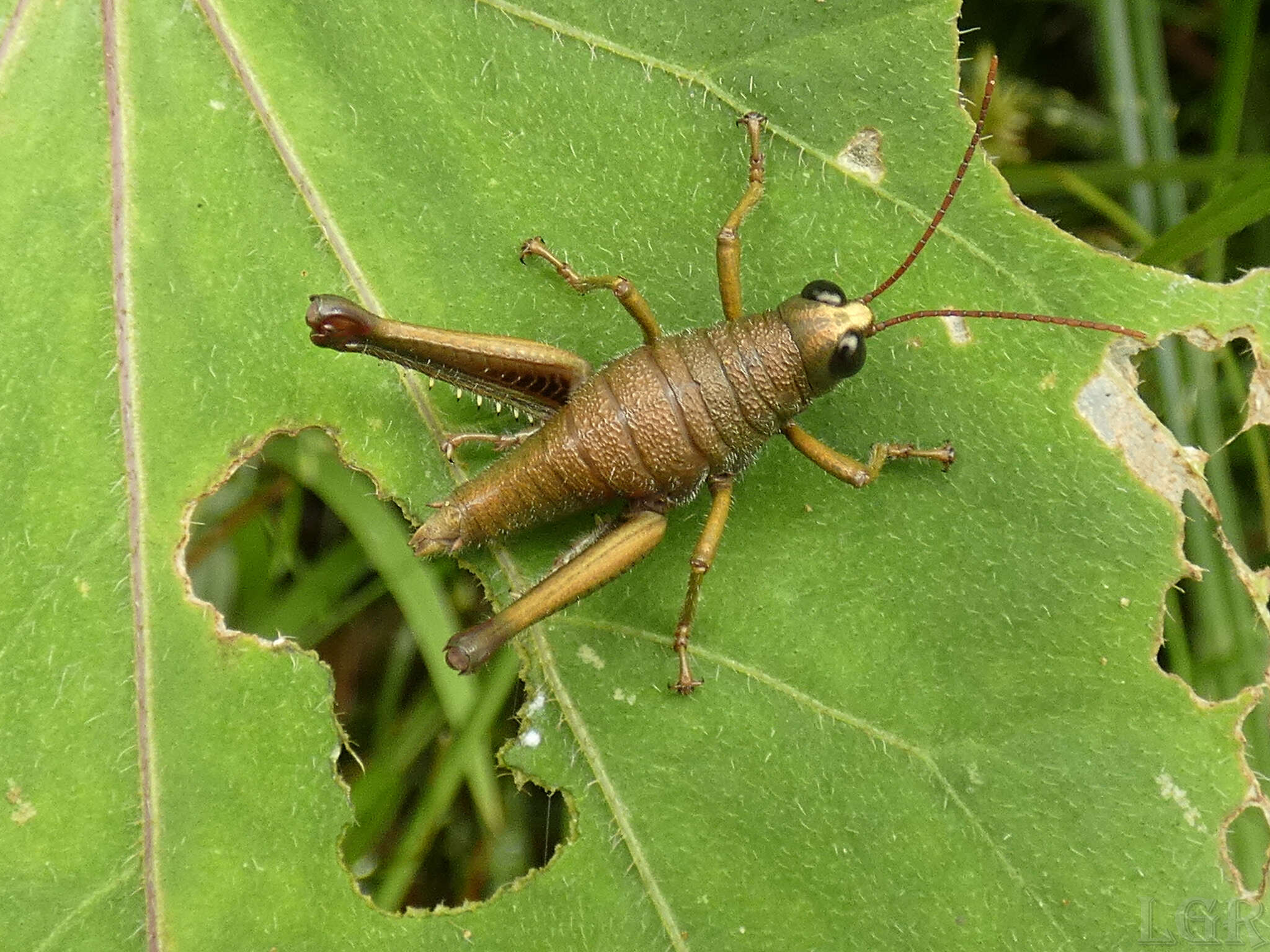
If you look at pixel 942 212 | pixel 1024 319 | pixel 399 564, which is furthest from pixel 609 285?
pixel 399 564

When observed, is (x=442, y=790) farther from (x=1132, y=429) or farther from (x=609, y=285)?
(x=1132, y=429)

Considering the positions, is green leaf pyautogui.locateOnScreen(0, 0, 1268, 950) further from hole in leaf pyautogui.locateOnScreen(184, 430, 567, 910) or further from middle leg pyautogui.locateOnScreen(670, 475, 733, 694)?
hole in leaf pyautogui.locateOnScreen(184, 430, 567, 910)

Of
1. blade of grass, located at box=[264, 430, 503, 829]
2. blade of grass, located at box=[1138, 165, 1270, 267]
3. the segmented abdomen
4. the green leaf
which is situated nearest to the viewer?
the green leaf

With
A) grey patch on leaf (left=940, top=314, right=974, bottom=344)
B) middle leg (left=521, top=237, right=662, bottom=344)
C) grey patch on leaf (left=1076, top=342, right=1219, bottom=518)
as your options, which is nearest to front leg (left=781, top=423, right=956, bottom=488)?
grey patch on leaf (left=940, top=314, right=974, bottom=344)

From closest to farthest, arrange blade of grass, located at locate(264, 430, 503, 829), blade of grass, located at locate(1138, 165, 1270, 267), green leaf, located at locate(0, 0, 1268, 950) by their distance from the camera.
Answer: green leaf, located at locate(0, 0, 1268, 950) < blade of grass, located at locate(1138, 165, 1270, 267) < blade of grass, located at locate(264, 430, 503, 829)

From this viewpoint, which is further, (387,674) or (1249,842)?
(387,674)

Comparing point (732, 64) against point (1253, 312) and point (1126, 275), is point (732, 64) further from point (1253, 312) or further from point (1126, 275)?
point (1253, 312)
